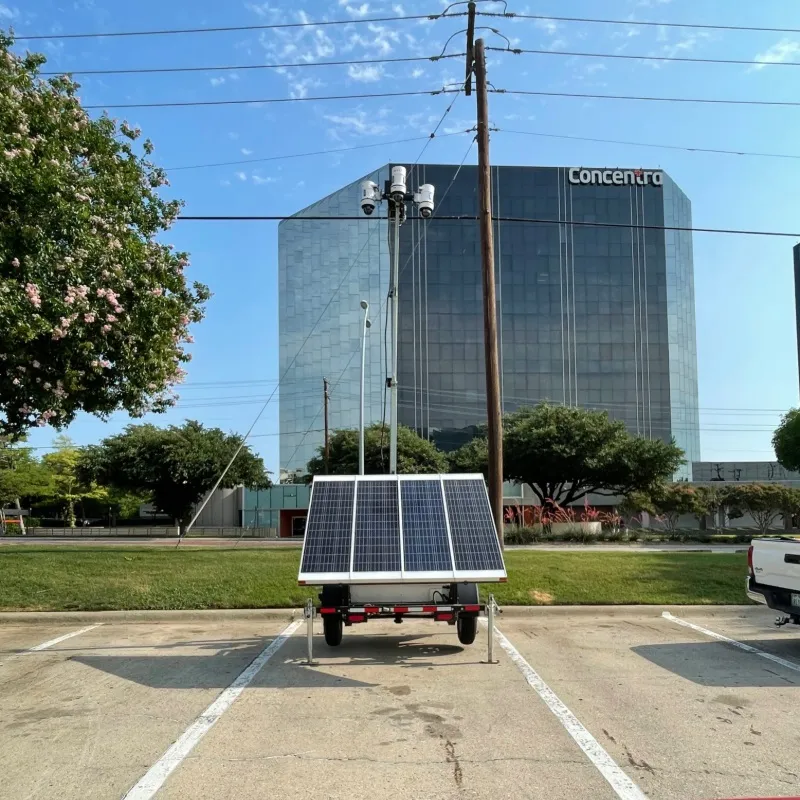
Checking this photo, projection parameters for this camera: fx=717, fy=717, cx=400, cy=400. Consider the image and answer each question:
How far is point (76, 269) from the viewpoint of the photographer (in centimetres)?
999

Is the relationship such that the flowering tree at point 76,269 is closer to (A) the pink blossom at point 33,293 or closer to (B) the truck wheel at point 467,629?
(A) the pink blossom at point 33,293

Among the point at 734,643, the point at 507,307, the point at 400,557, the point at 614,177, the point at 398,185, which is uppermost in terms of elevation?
the point at 614,177

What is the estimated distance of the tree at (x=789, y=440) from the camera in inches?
2399

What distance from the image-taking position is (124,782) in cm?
479

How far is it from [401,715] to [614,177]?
320ft

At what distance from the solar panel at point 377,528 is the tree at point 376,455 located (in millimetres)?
42364

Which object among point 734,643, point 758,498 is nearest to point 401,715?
point 734,643

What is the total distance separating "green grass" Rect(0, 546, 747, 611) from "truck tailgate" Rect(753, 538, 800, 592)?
3193 mm

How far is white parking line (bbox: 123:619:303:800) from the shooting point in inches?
185

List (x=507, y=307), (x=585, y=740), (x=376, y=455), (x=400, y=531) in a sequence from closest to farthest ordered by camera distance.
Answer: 1. (x=585, y=740)
2. (x=400, y=531)
3. (x=376, y=455)
4. (x=507, y=307)

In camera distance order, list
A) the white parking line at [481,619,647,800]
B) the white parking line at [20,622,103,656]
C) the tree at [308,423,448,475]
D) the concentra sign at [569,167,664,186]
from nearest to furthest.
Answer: the white parking line at [481,619,647,800], the white parking line at [20,622,103,656], the tree at [308,423,448,475], the concentra sign at [569,167,664,186]

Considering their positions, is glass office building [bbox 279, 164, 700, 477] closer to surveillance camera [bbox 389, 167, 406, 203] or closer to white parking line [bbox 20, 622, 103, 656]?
surveillance camera [bbox 389, 167, 406, 203]

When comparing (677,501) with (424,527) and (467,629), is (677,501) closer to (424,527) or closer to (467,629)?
(467,629)

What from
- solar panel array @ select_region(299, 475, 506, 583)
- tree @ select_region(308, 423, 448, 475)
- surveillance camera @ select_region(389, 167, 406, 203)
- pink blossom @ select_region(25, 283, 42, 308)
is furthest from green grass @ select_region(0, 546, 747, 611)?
tree @ select_region(308, 423, 448, 475)
